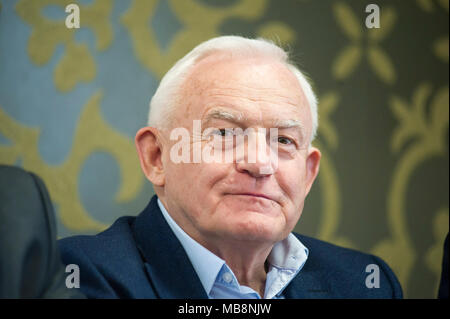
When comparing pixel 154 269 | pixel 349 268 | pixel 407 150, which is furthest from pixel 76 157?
pixel 407 150

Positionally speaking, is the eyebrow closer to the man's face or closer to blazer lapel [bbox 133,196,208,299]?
the man's face

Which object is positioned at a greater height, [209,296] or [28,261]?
[28,261]

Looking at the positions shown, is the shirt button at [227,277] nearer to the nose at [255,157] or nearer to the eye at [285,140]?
the nose at [255,157]

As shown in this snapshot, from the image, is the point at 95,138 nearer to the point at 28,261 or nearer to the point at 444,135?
the point at 28,261

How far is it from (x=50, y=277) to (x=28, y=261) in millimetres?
58

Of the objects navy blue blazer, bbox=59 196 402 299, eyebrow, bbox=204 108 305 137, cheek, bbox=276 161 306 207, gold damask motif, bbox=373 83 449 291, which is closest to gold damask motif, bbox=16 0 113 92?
navy blue blazer, bbox=59 196 402 299

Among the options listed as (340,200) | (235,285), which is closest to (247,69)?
(235,285)

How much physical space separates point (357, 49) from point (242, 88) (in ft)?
3.80

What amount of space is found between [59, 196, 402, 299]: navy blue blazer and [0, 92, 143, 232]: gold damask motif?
46 centimetres

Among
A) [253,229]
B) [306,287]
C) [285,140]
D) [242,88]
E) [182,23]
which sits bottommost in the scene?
[306,287]

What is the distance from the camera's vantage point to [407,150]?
2.35 m

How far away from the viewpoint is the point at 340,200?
7.32 feet

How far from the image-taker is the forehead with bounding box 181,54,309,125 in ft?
4.23

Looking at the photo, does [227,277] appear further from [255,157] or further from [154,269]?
[255,157]
